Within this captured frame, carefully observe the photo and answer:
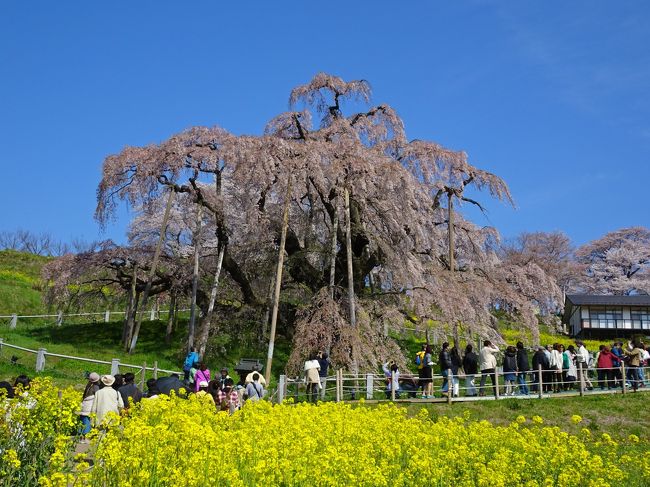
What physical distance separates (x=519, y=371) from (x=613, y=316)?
3073cm

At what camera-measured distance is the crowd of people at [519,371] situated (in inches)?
745

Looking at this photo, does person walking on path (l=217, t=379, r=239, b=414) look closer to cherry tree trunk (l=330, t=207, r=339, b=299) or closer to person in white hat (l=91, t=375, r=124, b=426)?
person in white hat (l=91, t=375, r=124, b=426)

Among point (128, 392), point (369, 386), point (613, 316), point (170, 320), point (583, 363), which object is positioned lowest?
point (128, 392)

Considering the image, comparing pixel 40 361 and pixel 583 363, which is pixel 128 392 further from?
pixel 583 363

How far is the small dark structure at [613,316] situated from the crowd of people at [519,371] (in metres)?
25.9

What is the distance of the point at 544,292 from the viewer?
3161cm

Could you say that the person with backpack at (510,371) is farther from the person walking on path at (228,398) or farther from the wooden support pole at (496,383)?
the person walking on path at (228,398)

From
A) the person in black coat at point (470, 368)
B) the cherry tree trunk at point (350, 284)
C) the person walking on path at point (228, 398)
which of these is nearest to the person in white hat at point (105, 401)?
the person walking on path at point (228, 398)

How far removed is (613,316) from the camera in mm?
46562

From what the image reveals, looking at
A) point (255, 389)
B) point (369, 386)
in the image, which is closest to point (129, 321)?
point (369, 386)

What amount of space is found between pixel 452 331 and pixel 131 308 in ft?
42.0

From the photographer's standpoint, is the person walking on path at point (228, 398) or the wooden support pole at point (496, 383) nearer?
the person walking on path at point (228, 398)

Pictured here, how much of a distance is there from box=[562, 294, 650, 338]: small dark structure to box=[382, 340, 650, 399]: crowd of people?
25943 millimetres

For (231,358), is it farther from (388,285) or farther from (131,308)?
(388,285)
